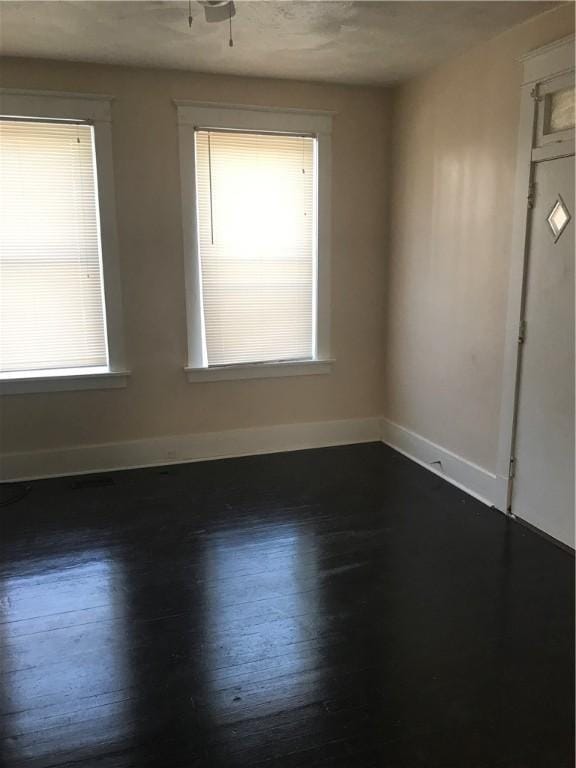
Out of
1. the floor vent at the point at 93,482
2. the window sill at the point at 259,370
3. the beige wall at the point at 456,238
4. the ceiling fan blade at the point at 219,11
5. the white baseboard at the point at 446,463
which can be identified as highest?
the ceiling fan blade at the point at 219,11

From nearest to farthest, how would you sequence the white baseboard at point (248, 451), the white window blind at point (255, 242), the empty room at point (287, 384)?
the empty room at point (287, 384), the white baseboard at point (248, 451), the white window blind at point (255, 242)

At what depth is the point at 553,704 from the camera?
6.55ft

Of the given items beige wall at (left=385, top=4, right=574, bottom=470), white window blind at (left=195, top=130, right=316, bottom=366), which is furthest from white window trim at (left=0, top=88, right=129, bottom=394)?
beige wall at (left=385, top=4, right=574, bottom=470)

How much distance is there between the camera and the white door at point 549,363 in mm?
2924

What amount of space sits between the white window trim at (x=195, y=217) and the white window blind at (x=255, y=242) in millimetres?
53

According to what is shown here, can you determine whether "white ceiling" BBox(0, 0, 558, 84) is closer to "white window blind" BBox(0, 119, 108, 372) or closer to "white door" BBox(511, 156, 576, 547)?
"white window blind" BBox(0, 119, 108, 372)

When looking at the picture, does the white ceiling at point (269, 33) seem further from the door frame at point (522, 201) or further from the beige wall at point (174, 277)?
the door frame at point (522, 201)

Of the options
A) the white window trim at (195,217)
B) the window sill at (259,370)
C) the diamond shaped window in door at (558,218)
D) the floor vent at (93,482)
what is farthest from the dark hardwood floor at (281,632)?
the diamond shaped window in door at (558,218)

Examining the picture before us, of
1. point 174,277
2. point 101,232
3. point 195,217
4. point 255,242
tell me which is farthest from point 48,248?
point 255,242

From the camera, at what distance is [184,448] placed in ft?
14.5

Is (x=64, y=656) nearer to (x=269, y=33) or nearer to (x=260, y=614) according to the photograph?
(x=260, y=614)

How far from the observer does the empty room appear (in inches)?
81.7

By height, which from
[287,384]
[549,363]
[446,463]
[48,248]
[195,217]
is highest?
[195,217]

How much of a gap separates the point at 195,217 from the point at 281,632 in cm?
289
